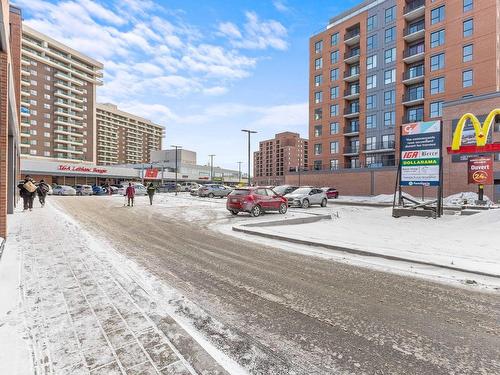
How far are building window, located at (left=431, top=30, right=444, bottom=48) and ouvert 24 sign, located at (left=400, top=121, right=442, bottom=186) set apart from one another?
31.4 m

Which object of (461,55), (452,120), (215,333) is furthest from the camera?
(461,55)

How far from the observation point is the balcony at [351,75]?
48166 millimetres

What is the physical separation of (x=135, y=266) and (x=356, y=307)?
431 centimetres

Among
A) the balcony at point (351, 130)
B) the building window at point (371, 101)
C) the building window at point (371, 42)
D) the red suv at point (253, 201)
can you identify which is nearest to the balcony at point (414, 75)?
the building window at point (371, 101)

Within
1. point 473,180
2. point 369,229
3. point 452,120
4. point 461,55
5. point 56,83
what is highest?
point 56,83

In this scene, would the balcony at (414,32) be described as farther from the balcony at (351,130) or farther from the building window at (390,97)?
the balcony at (351,130)

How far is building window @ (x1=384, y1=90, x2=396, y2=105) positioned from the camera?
1706 inches

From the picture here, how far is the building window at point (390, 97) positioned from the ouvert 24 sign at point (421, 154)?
103 feet

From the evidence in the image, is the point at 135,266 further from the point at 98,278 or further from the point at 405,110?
the point at 405,110

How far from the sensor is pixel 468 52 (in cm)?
3594

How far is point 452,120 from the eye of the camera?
3306 centimetres

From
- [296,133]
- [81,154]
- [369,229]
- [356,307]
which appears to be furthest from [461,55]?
[296,133]

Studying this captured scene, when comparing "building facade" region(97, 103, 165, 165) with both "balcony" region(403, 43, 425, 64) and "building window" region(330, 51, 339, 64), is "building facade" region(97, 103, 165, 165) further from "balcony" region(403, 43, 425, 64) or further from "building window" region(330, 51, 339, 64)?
"balcony" region(403, 43, 425, 64)

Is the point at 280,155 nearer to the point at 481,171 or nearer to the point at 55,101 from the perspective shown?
the point at 55,101
